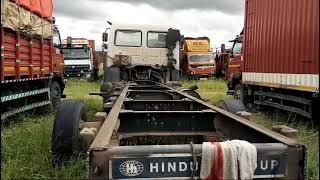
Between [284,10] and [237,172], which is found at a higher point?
[284,10]

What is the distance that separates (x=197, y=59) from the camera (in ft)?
103

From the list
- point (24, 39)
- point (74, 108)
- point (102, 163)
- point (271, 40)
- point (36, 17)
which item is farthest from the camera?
point (271, 40)

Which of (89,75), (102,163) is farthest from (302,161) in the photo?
(89,75)

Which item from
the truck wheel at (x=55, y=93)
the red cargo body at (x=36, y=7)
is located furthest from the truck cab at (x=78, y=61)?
the red cargo body at (x=36, y=7)

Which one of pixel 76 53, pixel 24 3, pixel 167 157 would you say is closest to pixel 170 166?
pixel 167 157

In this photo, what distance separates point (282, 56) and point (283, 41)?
1.04 ft

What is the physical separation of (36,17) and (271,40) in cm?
526

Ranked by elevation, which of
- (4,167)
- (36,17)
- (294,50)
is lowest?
(4,167)

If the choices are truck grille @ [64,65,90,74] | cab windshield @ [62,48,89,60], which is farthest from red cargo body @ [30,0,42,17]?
cab windshield @ [62,48,89,60]

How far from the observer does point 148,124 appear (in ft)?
15.2

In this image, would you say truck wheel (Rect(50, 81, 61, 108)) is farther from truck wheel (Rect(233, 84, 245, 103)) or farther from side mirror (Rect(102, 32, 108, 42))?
truck wheel (Rect(233, 84, 245, 103))

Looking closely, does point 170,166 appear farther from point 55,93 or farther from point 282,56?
point 55,93

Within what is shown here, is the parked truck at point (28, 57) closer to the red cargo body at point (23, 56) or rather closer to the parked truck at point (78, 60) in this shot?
the red cargo body at point (23, 56)

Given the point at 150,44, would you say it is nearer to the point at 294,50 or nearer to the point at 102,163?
the point at 294,50
